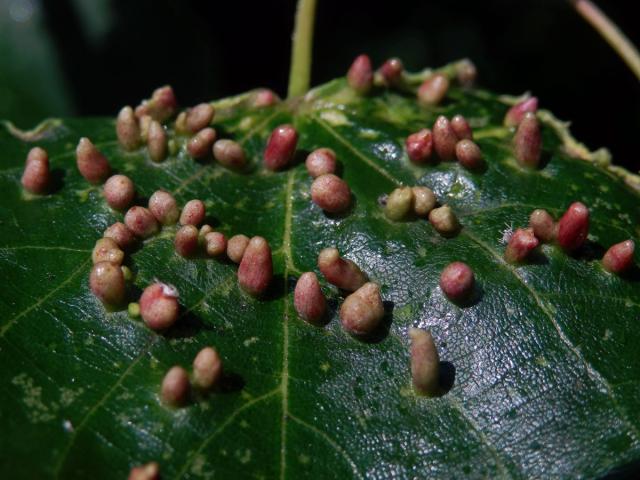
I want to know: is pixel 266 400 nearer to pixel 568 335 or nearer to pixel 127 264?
pixel 127 264

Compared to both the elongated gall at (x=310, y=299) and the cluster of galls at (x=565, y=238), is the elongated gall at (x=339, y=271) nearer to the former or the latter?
the elongated gall at (x=310, y=299)

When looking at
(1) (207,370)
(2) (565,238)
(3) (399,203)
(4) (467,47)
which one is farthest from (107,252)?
(4) (467,47)

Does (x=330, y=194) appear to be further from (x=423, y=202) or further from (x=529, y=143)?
(x=529, y=143)

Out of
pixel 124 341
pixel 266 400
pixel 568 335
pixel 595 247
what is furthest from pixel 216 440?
pixel 595 247

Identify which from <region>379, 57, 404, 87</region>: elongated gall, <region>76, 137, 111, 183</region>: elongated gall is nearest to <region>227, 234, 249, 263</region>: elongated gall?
<region>76, 137, 111, 183</region>: elongated gall

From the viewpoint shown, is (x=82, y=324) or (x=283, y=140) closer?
(x=82, y=324)
